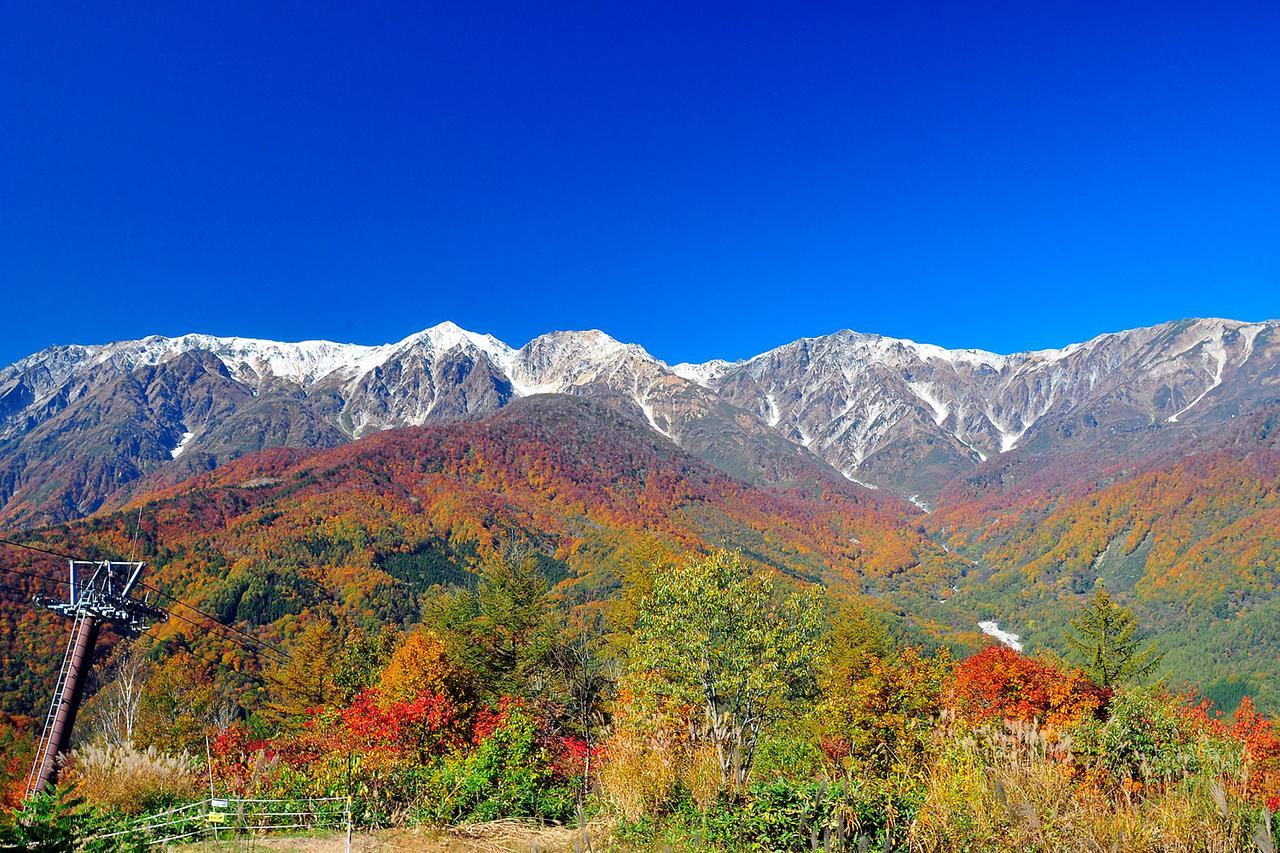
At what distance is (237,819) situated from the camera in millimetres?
17422

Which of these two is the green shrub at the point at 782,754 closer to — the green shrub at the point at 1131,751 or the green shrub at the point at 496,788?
the green shrub at the point at 496,788

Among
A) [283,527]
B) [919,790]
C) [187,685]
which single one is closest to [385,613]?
[283,527]

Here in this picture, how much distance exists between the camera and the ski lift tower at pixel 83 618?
22969mm

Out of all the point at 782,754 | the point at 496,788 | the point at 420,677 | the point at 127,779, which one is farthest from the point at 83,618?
the point at 782,754

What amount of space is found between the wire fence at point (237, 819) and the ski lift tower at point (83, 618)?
8.90 m

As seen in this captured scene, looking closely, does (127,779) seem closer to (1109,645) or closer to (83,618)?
(83,618)

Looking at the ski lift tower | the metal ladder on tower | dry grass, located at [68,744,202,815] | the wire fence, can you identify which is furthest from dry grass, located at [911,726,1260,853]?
the metal ladder on tower

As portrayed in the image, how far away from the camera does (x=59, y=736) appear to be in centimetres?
2236

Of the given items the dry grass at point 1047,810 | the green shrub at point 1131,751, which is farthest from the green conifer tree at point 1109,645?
the dry grass at point 1047,810

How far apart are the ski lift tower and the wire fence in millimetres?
8905

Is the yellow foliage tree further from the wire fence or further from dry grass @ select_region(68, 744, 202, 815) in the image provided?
dry grass @ select_region(68, 744, 202, 815)

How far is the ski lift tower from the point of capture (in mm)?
22969

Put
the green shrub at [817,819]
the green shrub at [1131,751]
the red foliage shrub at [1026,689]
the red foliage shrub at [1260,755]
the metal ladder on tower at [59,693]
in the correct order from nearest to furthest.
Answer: the green shrub at [1131,751]
the green shrub at [817,819]
the red foliage shrub at [1260,755]
the metal ladder on tower at [59,693]
the red foliage shrub at [1026,689]

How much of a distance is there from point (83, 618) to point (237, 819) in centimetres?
1197
